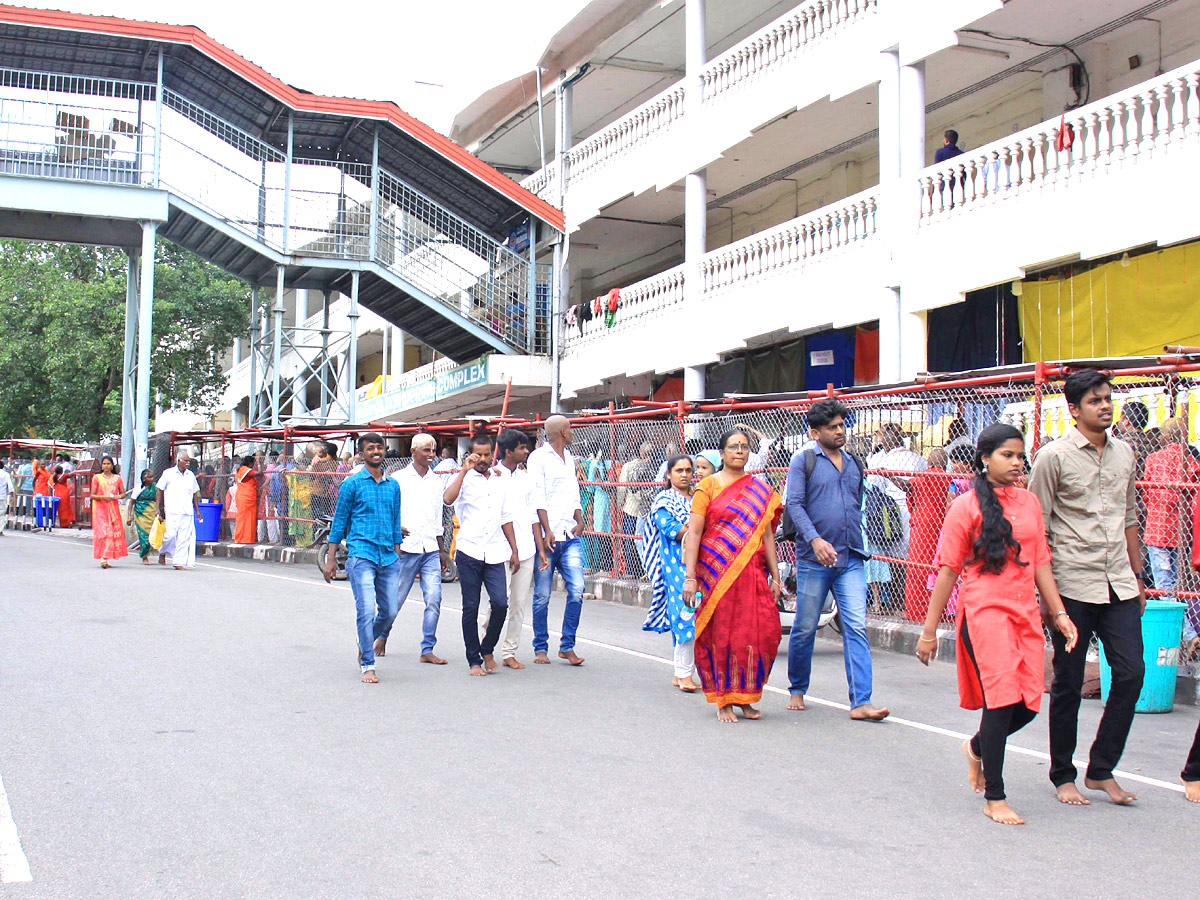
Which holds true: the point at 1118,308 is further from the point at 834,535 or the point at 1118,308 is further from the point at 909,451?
the point at 834,535

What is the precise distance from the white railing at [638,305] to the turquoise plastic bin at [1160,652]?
47.1 ft

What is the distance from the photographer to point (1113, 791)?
528cm

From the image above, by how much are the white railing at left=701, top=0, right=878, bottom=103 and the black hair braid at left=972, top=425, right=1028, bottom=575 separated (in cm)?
1299

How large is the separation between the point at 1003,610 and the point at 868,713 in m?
2.14

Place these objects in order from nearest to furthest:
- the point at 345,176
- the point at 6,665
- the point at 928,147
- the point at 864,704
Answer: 1. the point at 864,704
2. the point at 6,665
3. the point at 928,147
4. the point at 345,176

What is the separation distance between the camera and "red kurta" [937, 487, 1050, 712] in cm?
506

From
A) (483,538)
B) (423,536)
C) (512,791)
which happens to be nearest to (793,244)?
(423,536)

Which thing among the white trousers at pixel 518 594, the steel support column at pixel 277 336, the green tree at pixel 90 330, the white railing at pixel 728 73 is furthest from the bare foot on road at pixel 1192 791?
the green tree at pixel 90 330

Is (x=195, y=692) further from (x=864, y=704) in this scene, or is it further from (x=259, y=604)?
(x=259, y=604)

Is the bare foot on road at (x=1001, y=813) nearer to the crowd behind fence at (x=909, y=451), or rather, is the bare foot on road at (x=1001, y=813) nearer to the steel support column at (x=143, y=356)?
the crowd behind fence at (x=909, y=451)

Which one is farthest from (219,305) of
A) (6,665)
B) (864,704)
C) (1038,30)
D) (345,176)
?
(864,704)

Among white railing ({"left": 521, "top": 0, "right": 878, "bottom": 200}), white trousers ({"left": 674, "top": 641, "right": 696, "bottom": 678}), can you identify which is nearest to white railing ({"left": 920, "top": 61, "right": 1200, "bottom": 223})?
white railing ({"left": 521, "top": 0, "right": 878, "bottom": 200})

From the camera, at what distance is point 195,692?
7.56 metres

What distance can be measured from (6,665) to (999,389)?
24.2 ft
